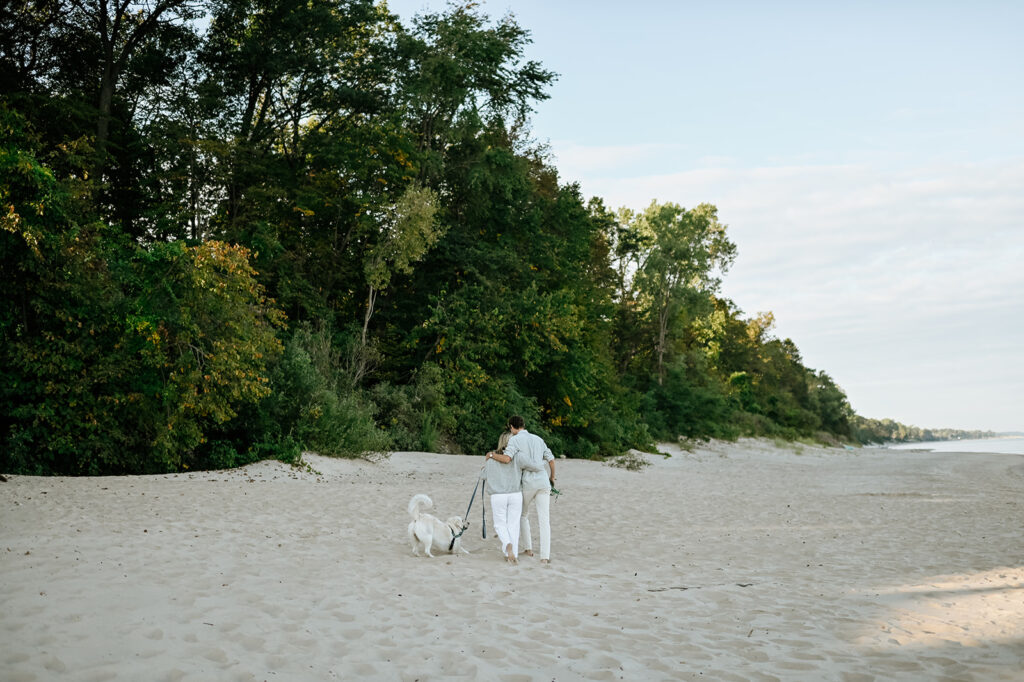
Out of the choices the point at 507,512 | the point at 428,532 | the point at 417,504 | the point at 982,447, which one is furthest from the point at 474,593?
the point at 982,447

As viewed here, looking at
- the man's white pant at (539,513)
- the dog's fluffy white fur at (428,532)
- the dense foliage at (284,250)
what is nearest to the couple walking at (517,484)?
the man's white pant at (539,513)

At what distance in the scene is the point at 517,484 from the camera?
8.95 meters

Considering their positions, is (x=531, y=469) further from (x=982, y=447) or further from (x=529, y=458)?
(x=982, y=447)

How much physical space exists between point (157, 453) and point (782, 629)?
13.7 m

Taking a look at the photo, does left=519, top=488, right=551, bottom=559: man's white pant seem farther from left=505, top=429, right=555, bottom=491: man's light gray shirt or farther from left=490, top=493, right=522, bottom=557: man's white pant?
left=490, top=493, right=522, bottom=557: man's white pant

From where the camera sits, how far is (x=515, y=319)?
26203mm

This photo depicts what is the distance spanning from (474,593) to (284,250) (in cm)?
1897

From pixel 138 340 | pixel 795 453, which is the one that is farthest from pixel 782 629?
pixel 795 453

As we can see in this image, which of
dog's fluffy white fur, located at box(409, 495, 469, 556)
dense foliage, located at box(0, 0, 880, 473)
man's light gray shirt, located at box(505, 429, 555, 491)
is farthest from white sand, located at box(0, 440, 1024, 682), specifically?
dense foliage, located at box(0, 0, 880, 473)

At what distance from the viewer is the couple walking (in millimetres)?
Result: 8875

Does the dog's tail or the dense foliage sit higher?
the dense foliage

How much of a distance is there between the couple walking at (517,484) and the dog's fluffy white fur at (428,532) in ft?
1.77

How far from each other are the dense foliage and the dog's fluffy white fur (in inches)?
321

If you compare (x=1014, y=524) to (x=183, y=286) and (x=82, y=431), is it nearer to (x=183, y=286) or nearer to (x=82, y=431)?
(x=183, y=286)
